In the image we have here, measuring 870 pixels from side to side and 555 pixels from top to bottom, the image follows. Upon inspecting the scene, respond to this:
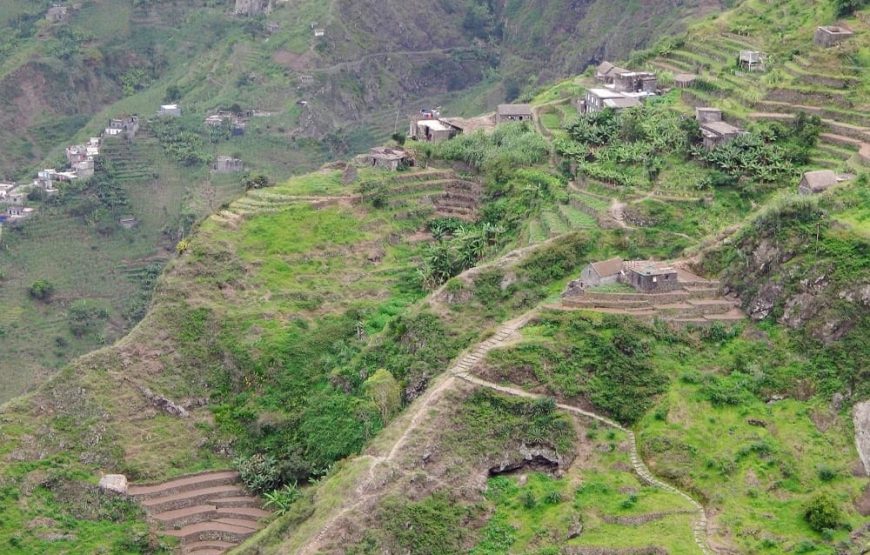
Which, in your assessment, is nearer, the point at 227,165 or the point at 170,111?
the point at 227,165

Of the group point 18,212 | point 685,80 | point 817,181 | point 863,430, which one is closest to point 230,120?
point 18,212

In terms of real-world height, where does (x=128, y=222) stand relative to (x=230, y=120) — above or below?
below

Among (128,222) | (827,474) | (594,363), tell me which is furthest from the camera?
(128,222)

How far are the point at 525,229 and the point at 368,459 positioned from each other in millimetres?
15964

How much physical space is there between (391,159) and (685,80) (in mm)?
13724

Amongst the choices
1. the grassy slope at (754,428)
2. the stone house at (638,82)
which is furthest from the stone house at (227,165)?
the grassy slope at (754,428)

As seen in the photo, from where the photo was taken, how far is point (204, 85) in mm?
112500

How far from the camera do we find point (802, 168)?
53156mm

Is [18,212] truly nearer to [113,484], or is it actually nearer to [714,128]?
[113,484]

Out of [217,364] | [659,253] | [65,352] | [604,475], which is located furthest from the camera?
[65,352]

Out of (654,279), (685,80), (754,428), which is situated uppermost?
(685,80)

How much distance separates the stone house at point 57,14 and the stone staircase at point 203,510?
8000cm

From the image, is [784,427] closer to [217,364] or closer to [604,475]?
[604,475]

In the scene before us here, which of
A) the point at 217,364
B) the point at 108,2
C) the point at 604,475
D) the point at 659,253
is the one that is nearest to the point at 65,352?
the point at 217,364
